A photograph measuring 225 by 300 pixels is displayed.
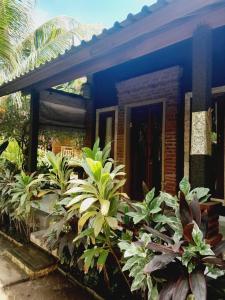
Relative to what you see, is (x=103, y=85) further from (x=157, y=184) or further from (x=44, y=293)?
(x=44, y=293)

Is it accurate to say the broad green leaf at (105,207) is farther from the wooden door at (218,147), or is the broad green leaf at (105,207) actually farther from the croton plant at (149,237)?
the wooden door at (218,147)

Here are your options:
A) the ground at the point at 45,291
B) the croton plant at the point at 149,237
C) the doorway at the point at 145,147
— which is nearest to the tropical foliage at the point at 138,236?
the croton plant at the point at 149,237

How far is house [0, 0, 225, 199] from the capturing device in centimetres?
287

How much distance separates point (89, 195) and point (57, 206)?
3.40 feet

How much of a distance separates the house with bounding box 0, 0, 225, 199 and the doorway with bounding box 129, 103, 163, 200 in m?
0.02

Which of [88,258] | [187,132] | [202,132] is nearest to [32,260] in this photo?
[88,258]

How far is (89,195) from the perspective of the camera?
2.71 meters

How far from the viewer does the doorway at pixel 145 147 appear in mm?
5992

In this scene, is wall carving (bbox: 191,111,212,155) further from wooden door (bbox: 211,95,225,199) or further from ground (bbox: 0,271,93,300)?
wooden door (bbox: 211,95,225,199)

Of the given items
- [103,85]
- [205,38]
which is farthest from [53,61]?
[103,85]

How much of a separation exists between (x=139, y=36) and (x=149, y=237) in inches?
86.6

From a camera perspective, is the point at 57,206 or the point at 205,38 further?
the point at 57,206

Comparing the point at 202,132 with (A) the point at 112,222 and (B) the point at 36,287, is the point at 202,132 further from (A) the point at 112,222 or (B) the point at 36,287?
(B) the point at 36,287

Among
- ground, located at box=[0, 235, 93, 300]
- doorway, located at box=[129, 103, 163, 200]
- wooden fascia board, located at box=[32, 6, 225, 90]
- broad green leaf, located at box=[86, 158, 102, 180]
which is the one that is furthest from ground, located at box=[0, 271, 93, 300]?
doorway, located at box=[129, 103, 163, 200]
